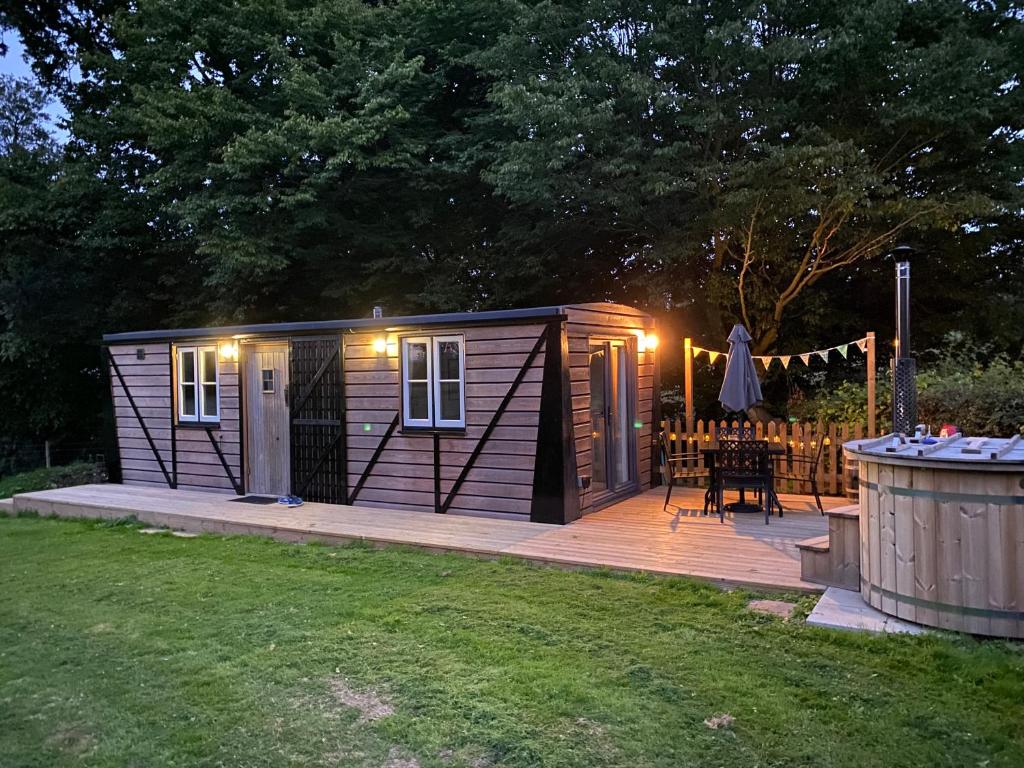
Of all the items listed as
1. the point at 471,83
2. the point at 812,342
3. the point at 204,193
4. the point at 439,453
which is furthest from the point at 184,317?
the point at 812,342

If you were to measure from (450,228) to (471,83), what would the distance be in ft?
9.43

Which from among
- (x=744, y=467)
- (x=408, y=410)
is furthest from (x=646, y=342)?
(x=408, y=410)

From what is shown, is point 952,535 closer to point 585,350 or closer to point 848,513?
point 848,513

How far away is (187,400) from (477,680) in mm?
7948

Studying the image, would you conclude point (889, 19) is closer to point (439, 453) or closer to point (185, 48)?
point (439, 453)

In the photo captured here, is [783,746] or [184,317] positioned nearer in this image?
[783,746]

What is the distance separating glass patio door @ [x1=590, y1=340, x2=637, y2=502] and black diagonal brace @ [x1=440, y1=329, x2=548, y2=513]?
1015mm

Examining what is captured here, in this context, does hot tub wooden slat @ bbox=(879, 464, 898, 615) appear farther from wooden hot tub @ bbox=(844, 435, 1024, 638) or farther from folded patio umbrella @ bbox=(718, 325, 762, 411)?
folded patio umbrella @ bbox=(718, 325, 762, 411)

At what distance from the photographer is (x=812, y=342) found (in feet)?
42.0

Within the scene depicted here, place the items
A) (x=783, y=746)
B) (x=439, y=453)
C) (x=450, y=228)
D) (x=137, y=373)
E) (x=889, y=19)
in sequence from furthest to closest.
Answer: (x=450, y=228) < (x=137, y=373) < (x=889, y=19) < (x=439, y=453) < (x=783, y=746)

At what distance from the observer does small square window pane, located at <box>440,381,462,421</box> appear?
26.3ft

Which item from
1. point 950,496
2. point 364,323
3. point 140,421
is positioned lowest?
point 950,496

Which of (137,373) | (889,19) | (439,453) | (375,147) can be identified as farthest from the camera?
(375,147)

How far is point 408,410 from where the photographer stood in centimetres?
838
